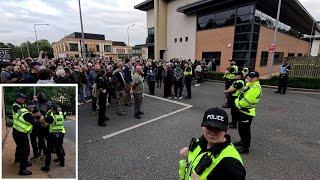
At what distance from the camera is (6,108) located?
2609 mm

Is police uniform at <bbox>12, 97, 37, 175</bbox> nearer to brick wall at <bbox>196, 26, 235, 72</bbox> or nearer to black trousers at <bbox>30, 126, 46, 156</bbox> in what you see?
black trousers at <bbox>30, 126, 46, 156</bbox>

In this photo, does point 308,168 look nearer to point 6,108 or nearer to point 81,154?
point 81,154

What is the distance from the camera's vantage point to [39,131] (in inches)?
184

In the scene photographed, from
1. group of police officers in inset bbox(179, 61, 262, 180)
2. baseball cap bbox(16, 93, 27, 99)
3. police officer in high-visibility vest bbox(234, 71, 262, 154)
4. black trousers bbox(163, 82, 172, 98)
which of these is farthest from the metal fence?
baseball cap bbox(16, 93, 27, 99)

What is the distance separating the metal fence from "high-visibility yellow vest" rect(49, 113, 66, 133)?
15466 millimetres

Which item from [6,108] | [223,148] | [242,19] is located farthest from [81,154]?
[242,19]

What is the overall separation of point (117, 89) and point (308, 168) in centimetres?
633

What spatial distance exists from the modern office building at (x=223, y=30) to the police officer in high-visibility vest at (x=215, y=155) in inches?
743

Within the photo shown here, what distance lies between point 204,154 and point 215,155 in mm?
145

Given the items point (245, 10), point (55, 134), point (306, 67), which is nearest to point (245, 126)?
point (55, 134)

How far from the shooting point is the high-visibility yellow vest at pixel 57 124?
3.44 metres

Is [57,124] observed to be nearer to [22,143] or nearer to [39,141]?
[22,143]

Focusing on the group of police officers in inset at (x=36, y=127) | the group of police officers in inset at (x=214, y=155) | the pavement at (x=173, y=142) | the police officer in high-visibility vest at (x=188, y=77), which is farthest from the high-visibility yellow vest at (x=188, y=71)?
the group of police officers in inset at (x=214, y=155)

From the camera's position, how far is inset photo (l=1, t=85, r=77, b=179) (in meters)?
2.64
